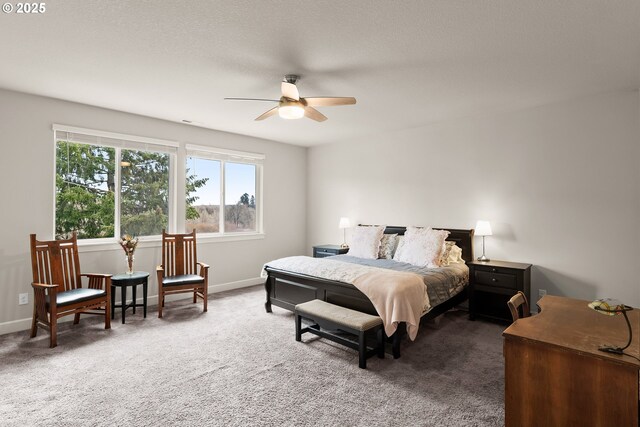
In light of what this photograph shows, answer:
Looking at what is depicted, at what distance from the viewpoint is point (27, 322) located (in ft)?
12.2

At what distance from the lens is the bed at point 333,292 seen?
10.7 feet

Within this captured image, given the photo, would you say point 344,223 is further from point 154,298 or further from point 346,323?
point 154,298

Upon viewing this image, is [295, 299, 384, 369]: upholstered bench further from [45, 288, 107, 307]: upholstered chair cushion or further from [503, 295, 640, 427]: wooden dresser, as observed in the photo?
[45, 288, 107, 307]: upholstered chair cushion

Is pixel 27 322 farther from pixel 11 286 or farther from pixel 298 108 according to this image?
pixel 298 108

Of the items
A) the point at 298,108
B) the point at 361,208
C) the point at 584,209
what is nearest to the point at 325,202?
the point at 361,208

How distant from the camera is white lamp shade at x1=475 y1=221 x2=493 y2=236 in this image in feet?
Answer: 13.7

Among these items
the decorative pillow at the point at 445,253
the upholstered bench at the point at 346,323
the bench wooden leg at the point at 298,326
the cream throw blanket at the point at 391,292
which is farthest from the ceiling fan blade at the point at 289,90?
the decorative pillow at the point at 445,253

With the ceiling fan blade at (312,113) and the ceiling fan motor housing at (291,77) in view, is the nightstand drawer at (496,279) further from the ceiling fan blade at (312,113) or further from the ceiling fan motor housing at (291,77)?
the ceiling fan motor housing at (291,77)

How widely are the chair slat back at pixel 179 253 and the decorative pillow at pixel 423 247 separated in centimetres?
296

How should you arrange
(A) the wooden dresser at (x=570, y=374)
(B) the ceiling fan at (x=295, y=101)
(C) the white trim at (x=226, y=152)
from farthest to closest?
1. (C) the white trim at (x=226, y=152)
2. (B) the ceiling fan at (x=295, y=101)
3. (A) the wooden dresser at (x=570, y=374)

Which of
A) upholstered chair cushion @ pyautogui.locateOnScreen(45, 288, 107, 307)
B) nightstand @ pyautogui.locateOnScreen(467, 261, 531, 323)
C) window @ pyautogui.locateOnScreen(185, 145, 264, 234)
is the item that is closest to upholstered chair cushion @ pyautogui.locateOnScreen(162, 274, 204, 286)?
upholstered chair cushion @ pyautogui.locateOnScreen(45, 288, 107, 307)

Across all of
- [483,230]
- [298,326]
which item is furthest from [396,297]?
[483,230]

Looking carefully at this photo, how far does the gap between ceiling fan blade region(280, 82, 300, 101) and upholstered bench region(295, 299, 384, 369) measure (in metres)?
2.03

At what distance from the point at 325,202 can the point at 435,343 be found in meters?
3.67
